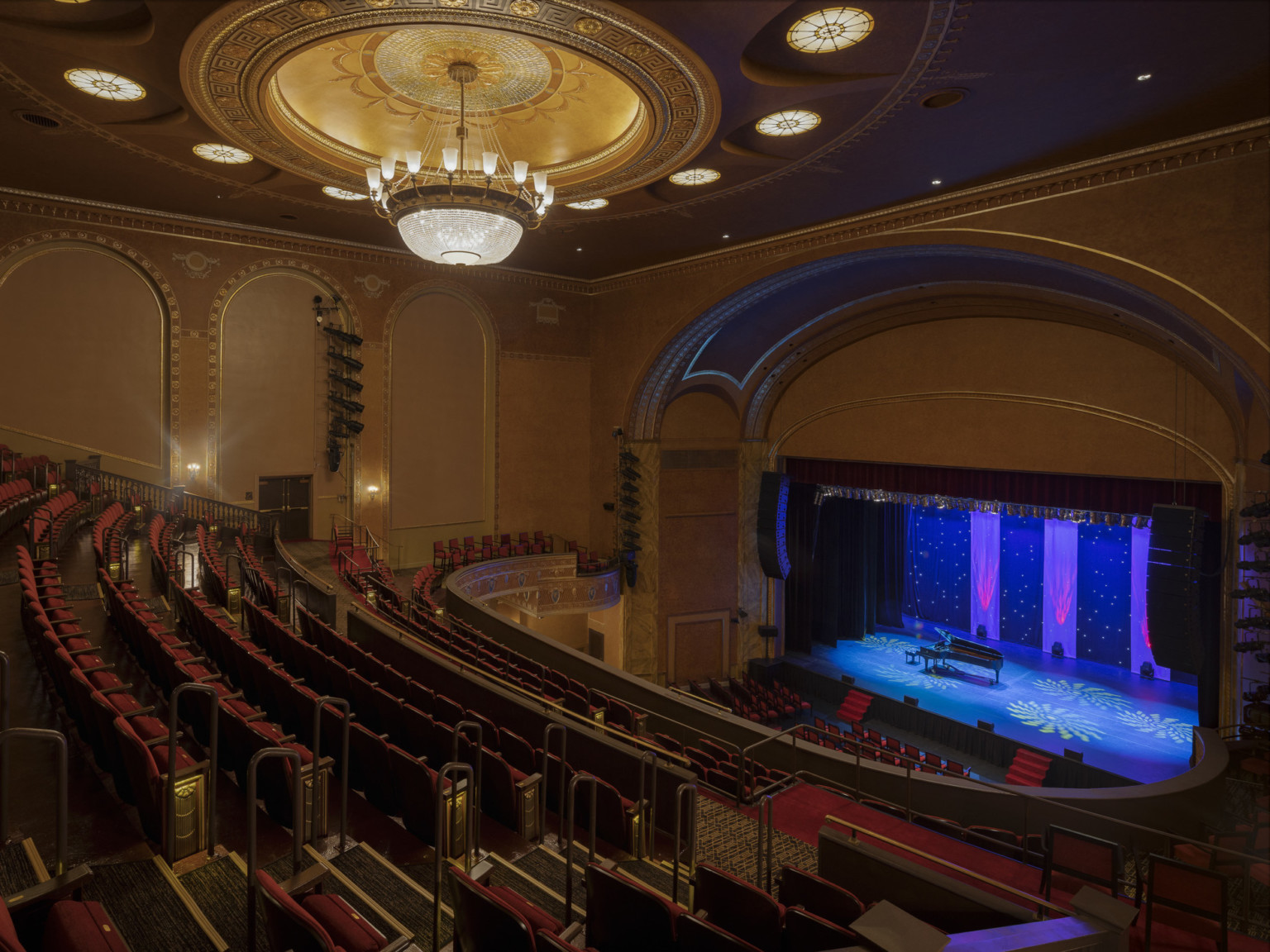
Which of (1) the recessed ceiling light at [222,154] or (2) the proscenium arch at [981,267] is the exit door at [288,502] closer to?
(1) the recessed ceiling light at [222,154]

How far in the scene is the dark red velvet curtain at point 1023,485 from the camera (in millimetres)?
11797

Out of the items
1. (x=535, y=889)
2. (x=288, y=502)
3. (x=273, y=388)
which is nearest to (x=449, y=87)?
(x=273, y=388)

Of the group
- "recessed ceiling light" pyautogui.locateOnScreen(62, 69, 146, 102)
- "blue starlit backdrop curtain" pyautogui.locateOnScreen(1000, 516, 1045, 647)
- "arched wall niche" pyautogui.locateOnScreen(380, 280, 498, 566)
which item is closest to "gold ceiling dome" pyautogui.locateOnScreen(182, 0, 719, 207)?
"recessed ceiling light" pyautogui.locateOnScreen(62, 69, 146, 102)

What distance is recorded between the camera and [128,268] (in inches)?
519

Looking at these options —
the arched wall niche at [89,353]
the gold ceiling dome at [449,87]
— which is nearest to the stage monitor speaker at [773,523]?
the gold ceiling dome at [449,87]

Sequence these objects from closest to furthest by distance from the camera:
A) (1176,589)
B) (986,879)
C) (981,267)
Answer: (986,879), (1176,589), (981,267)

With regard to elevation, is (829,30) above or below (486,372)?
above

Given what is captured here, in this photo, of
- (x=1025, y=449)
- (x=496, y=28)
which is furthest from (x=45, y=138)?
(x=1025, y=449)

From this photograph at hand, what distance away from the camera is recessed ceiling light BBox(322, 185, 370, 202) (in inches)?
453

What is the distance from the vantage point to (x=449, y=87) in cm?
866

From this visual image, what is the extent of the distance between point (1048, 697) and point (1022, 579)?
3430mm

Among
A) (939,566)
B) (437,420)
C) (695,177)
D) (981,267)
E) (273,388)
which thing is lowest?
(939,566)

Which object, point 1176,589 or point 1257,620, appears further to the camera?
point 1176,589

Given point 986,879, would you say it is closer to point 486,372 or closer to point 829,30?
point 829,30
